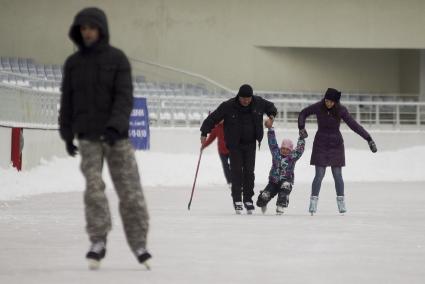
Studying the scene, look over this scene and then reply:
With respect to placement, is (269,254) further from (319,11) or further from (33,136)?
(319,11)

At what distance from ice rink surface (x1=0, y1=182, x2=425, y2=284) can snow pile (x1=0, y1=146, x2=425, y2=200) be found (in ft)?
8.58

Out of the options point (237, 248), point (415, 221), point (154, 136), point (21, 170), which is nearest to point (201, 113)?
point (154, 136)

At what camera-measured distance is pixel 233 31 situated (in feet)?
146

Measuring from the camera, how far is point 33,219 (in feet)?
47.5

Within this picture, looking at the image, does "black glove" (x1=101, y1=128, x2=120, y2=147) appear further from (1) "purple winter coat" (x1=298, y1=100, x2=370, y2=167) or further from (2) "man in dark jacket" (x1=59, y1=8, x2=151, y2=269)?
(1) "purple winter coat" (x1=298, y1=100, x2=370, y2=167)

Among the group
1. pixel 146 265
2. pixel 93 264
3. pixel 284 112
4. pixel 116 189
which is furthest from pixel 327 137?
pixel 284 112

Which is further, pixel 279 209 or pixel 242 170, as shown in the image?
pixel 242 170

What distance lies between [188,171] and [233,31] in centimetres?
1689

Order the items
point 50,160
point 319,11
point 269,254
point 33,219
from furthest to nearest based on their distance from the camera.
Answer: point 319,11 < point 50,160 < point 33,219 < point 269,254

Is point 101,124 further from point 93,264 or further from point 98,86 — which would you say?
point 93,264

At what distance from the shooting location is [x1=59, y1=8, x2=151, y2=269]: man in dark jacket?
29.0ft

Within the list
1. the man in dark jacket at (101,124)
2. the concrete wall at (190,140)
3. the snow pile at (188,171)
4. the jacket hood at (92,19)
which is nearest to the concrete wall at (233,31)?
the concrete wall at (190,140)

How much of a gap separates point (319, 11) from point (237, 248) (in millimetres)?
33699

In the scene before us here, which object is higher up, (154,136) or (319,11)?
(319,11)
